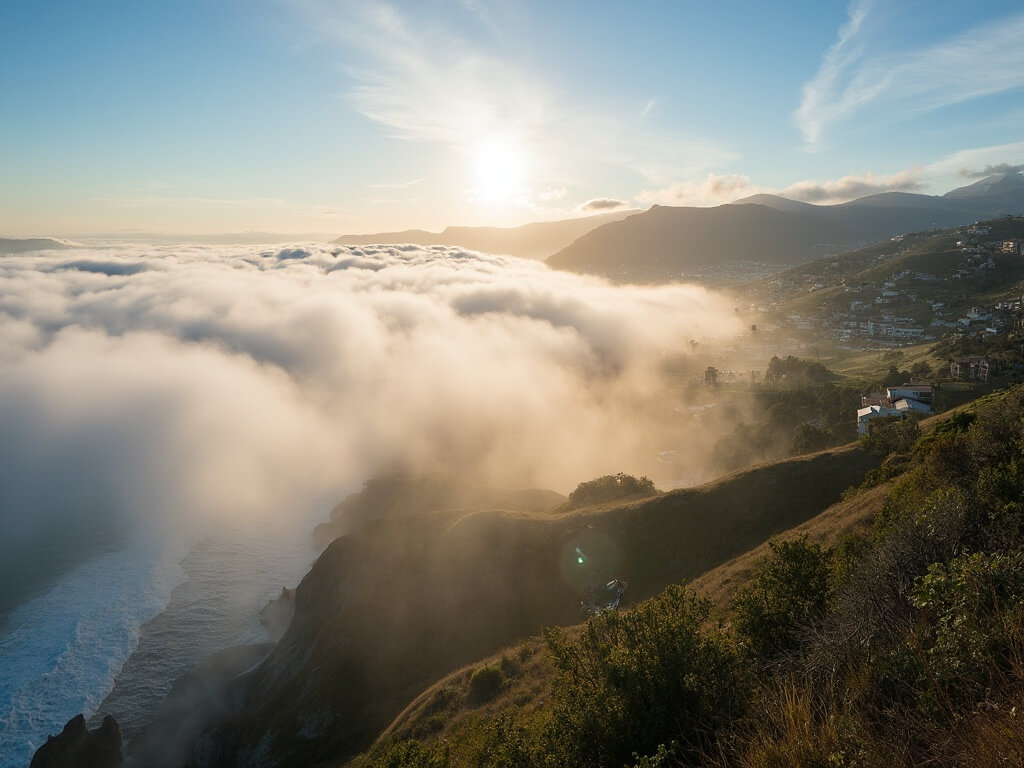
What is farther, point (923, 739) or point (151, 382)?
point (151, 382)

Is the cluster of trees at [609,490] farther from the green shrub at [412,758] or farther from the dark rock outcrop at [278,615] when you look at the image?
the green shrub at [412,758]

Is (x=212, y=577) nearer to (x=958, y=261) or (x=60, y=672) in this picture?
(x=60, y=672)

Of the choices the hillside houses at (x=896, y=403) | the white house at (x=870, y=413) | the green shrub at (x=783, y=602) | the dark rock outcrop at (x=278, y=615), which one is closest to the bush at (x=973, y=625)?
the green shrub at (x=783, y=602)

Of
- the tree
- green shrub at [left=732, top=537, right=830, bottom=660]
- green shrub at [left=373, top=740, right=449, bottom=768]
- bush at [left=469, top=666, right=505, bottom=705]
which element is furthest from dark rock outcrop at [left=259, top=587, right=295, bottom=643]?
the tree

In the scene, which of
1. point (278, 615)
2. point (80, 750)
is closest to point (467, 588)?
point (80, 750)

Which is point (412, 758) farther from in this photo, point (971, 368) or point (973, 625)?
point (971, 368)

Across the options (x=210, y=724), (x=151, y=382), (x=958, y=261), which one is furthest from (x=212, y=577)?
(x=958, y=261)

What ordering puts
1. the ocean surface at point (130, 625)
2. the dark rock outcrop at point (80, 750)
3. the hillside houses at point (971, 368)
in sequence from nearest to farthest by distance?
1. the dark rock outcrop at point (80, 750)
2. the ocean surface at point (130, 625)
3. the hillside houses at point (971, 368)

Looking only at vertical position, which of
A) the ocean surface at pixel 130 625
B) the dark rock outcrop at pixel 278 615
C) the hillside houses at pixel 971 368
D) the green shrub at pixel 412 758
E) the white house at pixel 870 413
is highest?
the hillside houses at pixel 971 368

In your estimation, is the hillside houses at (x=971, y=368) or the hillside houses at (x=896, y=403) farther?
the hillside houses at (x=971, y=368)
